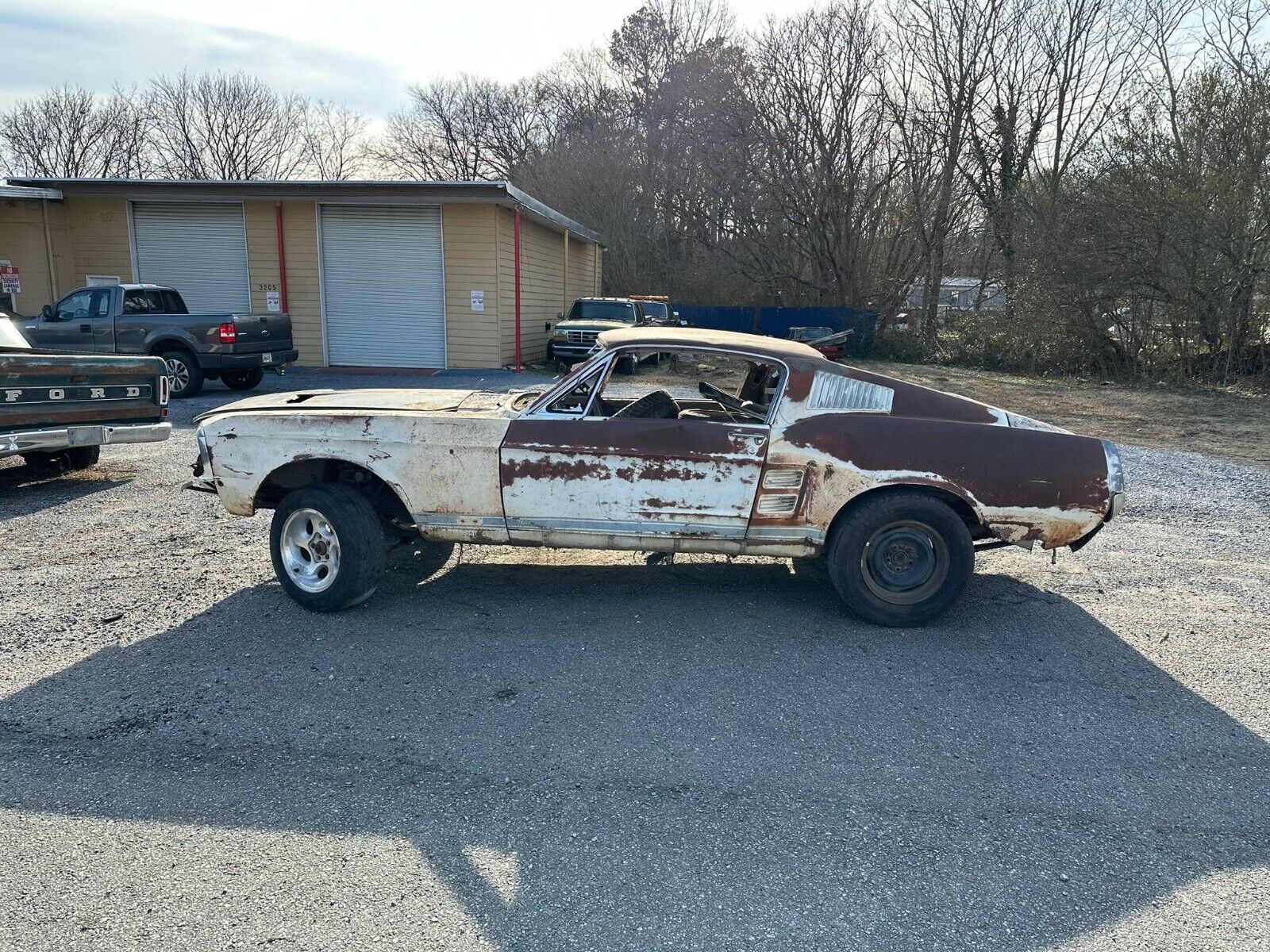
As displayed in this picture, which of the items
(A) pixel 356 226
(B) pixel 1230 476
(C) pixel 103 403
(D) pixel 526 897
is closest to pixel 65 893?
(D) pixel 526 897

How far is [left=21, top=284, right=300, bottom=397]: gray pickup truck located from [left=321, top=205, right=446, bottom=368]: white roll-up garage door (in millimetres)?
4689

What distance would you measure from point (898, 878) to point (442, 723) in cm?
195

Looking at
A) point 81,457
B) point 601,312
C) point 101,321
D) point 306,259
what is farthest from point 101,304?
point 601,312

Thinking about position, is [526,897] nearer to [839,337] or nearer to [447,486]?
[447,486]

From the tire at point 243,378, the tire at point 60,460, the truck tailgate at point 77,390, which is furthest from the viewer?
the tire at point 243,378

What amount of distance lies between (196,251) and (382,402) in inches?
637

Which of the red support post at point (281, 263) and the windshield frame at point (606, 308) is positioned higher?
the red support post at point (281, 263)

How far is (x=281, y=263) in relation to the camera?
1852cm

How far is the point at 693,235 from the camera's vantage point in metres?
32.6

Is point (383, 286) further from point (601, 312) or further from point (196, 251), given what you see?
point (601, 312)

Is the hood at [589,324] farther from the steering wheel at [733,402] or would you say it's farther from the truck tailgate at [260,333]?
Answer: the steering wheel at [733,402]

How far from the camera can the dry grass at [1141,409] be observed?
12.1m

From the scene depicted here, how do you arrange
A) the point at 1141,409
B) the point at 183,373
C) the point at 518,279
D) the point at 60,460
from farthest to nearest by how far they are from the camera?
the point at 518,279, the point at 1141,409, the point at 183,373, the point at 60,460

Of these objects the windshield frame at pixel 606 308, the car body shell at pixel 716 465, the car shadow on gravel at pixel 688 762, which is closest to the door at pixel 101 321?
the windshield frame at pixel 606 308
